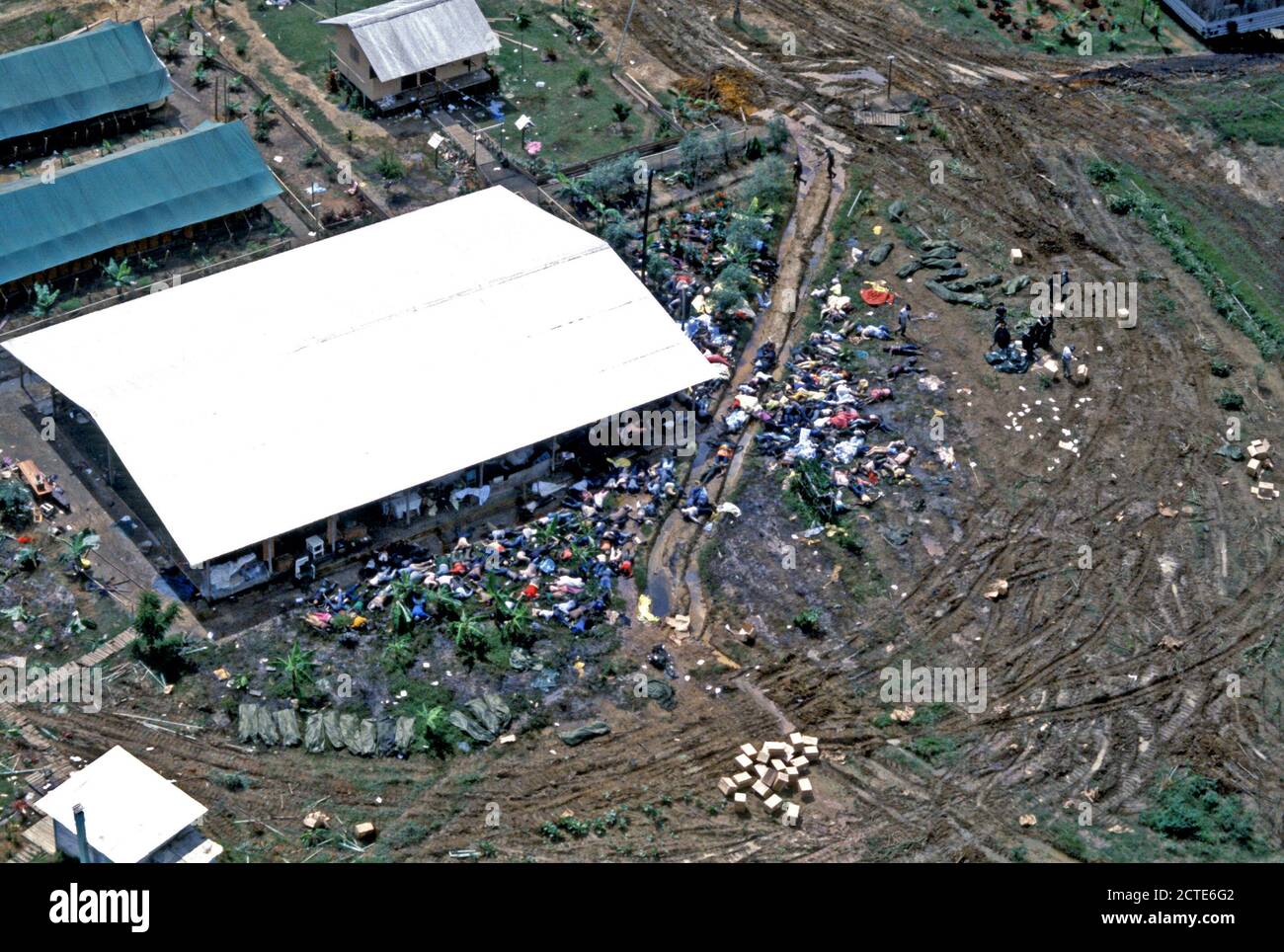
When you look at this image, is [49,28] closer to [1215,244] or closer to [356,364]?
[356,364]

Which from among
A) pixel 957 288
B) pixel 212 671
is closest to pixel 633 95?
pixel 957 288

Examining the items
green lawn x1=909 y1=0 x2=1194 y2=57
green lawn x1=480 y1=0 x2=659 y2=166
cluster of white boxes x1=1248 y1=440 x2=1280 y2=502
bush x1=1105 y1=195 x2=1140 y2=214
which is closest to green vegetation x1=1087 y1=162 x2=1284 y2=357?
bush x1=1105 y1=195 x2=1140 y2=214

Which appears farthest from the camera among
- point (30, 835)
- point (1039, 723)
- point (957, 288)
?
point (957, 288)

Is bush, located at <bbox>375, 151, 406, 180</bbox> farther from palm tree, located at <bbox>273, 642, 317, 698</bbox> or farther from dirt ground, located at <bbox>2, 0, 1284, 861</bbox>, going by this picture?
palm tree, located at <bbox>273, 642, 317, 698</bbox>

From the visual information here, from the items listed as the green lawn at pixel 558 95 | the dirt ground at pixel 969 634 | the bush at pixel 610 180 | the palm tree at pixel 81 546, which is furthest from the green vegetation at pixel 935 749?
the green lawn at pixel 558 95

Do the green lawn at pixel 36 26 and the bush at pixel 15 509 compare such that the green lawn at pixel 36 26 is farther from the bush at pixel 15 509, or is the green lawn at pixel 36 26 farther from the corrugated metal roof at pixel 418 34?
the bush at pixel 15 509

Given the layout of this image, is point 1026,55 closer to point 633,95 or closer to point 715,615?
point 633,95
